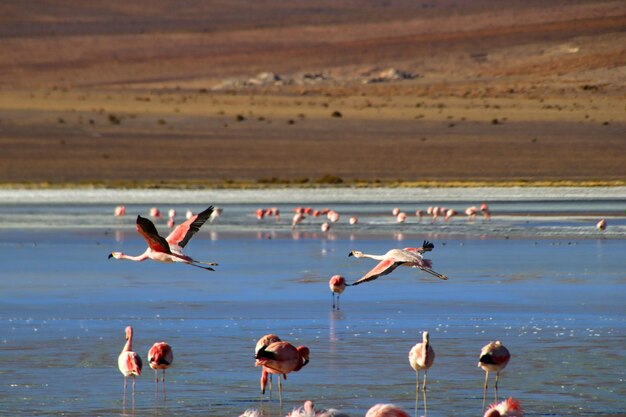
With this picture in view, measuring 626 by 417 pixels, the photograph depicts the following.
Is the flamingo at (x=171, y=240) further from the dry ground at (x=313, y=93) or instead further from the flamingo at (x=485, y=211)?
the dry ground at (x=313, y=93)

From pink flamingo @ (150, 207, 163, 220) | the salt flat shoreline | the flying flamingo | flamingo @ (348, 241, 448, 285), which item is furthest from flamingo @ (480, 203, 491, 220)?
the flying flamingo

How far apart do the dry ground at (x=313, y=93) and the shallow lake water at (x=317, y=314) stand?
49.3 ft

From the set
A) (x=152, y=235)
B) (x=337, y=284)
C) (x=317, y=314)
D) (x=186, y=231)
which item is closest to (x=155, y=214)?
(x=337, y=284)

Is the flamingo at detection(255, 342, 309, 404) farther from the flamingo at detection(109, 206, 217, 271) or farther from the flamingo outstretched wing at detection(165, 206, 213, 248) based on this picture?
the flamingo outstretched wing at detection(165, 206, 213, 248)

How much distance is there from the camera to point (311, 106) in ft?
217

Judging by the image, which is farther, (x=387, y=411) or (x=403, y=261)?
(x=403, y=261)

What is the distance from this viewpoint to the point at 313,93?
8275 centimetres

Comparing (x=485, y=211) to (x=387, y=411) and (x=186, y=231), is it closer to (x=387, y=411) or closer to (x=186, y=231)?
(x=186, y=231)

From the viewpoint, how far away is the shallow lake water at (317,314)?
10281mm

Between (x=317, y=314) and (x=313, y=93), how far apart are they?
68655 millimetres

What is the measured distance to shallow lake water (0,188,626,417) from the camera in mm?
10281

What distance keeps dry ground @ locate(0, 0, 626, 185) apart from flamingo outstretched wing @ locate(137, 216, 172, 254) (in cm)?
2637

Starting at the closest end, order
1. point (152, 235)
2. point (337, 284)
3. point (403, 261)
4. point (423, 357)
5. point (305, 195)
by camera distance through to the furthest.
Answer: point (423, 357), point (403, 261), point (152, 235), point (337, 284), point (305, 195)

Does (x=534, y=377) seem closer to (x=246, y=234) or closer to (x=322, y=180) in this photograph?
(x=246, y=234)
